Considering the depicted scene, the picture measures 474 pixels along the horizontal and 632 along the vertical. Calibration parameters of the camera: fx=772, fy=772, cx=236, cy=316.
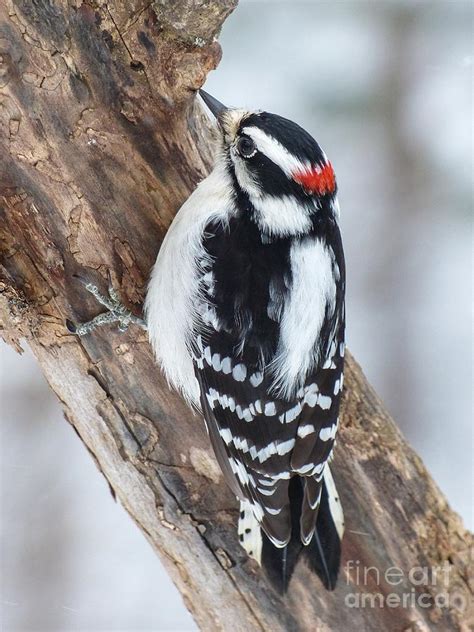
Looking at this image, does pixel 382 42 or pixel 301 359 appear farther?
pixel 382 42

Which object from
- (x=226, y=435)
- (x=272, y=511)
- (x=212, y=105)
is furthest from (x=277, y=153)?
(x=272, y=511)

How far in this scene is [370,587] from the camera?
131 inches

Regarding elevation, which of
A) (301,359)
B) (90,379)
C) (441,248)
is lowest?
(90,379)

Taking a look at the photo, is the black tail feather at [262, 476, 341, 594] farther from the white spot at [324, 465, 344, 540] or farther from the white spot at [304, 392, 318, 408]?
the white spot at [304, 392, 318, 408]

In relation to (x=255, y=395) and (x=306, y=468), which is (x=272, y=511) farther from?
(x=255, y=395)

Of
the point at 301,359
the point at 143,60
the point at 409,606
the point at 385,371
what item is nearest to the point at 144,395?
the point at 301,359

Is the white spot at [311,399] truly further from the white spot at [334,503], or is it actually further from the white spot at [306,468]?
the white spot at [334,503]

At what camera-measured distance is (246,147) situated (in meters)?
3.15

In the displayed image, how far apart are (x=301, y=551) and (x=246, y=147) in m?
1.72

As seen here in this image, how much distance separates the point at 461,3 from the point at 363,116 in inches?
48.9

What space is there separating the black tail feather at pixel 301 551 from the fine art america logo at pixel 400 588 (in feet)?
0.32

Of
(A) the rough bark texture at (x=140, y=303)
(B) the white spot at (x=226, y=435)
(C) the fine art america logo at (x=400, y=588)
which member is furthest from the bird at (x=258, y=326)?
(C) the fine art america logo at (x=400, y=588)

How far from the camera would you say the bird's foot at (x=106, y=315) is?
9.70 ft

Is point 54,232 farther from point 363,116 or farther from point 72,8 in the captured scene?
point 363,116
